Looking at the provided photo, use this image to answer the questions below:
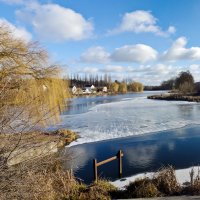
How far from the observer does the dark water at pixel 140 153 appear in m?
12.0

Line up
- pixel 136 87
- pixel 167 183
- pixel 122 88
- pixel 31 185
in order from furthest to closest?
pixel 136 87 → pixel 122 88 → pixel 167 183 → pixel 31 185

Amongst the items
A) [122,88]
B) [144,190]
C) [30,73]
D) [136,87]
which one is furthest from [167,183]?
[136,87]

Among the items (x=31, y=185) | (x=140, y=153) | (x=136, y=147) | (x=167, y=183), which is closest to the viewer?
(x=31, y=185)

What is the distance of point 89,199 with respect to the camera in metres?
7.17

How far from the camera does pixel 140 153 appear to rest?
1453cm

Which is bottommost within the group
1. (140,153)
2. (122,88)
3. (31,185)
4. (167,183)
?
(140,153)

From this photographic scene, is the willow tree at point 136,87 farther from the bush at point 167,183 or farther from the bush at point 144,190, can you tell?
the bush at point 144,190

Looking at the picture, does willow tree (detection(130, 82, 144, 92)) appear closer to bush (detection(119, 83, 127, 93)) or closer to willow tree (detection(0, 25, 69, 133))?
bush (detection(119, 83, 127, 93))

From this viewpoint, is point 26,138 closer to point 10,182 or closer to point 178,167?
point 10,182

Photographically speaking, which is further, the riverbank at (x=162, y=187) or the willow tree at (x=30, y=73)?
the willow tree at (x=30, y=73)

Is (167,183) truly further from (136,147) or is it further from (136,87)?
(136,87)

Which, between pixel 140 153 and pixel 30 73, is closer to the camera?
pixel 30 73

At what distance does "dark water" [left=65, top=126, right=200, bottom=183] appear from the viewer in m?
12.0

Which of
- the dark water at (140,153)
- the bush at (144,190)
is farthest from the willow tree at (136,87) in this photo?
the bush at (144,190)
